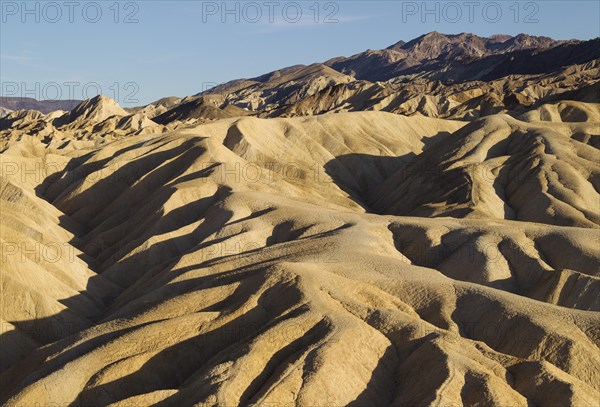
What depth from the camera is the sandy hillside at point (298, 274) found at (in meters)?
27.2

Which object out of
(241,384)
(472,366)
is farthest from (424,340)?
(241,384)

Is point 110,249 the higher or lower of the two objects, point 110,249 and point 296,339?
the lower

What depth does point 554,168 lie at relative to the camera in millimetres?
70062

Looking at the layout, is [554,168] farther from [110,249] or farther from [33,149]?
[33,149]

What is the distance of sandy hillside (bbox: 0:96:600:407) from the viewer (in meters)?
27.2

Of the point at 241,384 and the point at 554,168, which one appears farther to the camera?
the point at 554,168

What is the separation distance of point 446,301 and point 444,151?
5208cm

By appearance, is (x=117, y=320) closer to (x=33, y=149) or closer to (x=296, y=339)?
(x=296, y=339)

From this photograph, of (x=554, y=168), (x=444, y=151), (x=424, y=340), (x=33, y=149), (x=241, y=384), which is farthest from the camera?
(x=33, y=149)

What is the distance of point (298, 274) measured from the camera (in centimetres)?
3428

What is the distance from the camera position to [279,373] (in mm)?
26406

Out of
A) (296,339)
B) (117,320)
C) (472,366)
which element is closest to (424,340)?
(472,366)

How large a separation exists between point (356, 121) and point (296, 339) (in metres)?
80.1

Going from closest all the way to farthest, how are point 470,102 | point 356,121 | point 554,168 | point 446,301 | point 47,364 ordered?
point 47,364
point 446,301
point 554,168
point 356,121
point 470,102
